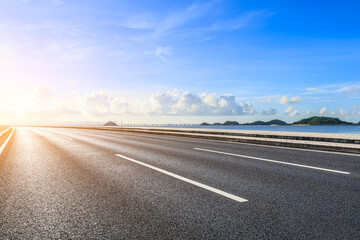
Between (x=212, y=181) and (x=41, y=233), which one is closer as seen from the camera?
(x=41, y=233)

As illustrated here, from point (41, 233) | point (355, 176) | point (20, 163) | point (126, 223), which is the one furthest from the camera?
point (20, 163)

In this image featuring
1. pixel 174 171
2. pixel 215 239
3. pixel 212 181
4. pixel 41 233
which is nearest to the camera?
pixel 215 239

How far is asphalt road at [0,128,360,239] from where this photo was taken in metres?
3.12

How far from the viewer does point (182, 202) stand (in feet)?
13.7

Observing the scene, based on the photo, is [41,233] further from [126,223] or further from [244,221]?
[244,221]

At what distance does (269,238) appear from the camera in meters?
2.89

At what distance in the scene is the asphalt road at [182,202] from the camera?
10.2ft

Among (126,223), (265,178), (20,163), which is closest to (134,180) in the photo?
(126,223)

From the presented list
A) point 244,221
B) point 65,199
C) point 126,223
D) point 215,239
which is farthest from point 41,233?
point 244,221

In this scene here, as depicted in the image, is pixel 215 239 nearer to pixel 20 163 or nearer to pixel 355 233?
pixel 355 233

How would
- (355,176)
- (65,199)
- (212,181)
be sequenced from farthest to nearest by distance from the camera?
(355,176) < (212,181) < (65,199)

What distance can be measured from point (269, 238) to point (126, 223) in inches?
69.6

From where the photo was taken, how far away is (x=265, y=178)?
19.3 ft

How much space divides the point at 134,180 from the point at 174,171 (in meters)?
1.29
